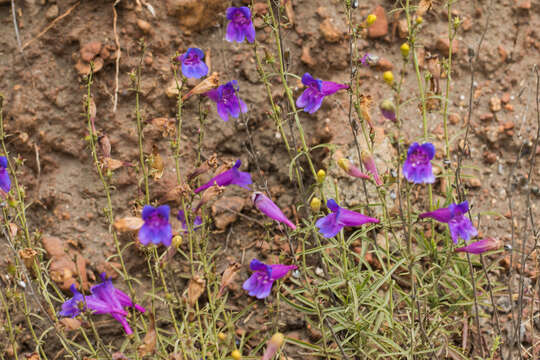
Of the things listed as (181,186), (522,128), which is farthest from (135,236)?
(522,128)

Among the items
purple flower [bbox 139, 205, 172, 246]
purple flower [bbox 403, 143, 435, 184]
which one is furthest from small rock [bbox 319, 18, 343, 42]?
purple flower [bbox 139, 205, 172, 246]

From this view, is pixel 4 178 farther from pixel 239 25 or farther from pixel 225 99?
pixel 239 25

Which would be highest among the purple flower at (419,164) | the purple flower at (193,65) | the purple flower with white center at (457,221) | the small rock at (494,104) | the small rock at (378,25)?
the purple flower at (193,65)

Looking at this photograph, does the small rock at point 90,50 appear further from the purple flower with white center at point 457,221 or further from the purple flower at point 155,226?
the purple flower with white center at point 457,221

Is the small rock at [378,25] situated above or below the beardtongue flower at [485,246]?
above

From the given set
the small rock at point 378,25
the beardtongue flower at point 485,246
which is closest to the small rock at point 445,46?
Result: the small rock at point 378,25

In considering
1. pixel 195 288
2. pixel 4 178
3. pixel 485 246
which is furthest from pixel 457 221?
pixel 4 178
